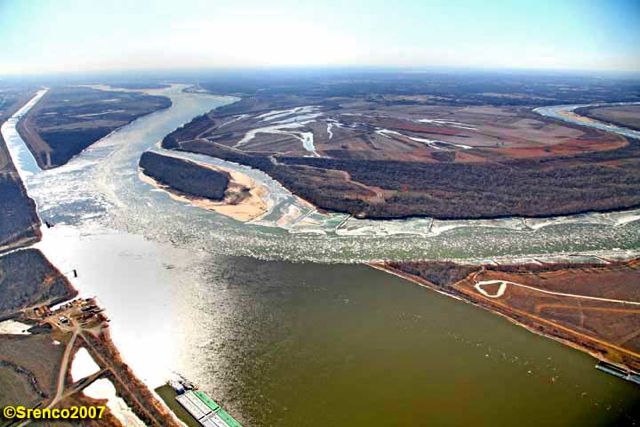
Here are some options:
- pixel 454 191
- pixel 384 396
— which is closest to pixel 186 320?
pixel 384 396

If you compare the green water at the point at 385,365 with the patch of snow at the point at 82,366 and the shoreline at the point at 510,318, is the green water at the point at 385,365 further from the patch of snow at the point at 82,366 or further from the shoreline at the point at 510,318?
the patch of snow at the point at 82,366

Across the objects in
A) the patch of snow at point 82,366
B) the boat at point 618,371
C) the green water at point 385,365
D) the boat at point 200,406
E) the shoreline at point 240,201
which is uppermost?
the shoreline at point 240,201

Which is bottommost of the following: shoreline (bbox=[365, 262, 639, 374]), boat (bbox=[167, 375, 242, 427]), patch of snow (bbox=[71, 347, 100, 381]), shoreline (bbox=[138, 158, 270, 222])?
patch of snow (bbox=[71, 347, 100, 381])

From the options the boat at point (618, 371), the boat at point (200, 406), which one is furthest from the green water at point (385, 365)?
the boat at point (200, 406)

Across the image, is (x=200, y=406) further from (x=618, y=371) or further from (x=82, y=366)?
(x=618, y=371)

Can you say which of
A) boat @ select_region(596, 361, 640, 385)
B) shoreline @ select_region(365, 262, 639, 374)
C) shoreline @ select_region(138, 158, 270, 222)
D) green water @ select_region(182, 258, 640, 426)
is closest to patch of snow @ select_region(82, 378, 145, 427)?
green water @ select_region(182, 258, 640, 426)

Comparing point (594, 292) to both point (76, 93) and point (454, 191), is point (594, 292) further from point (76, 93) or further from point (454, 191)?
point (76, 93)

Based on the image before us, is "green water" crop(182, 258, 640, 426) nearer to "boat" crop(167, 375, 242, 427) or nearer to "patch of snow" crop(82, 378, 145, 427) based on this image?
"boat" crop(167, 375, 242, 427)
